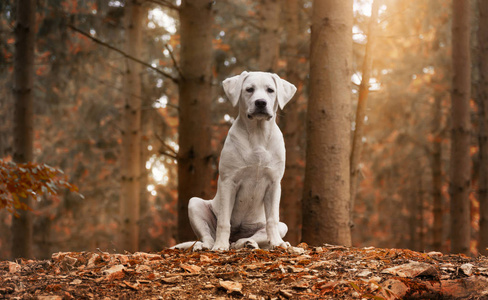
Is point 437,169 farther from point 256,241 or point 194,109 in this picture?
point 256,241

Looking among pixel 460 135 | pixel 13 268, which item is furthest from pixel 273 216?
pixel 460 135

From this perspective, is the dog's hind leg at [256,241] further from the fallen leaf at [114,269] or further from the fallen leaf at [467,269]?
the fallen leaf at [467,269]

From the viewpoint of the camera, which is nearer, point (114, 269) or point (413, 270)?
point (413, 270)

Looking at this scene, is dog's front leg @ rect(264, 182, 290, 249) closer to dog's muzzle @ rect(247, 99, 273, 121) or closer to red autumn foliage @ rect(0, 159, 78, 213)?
dog's muzzle @ rect(247, 99, 273, 121)

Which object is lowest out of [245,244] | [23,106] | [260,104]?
[245,244]

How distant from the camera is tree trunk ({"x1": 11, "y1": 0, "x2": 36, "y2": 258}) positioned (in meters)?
9.39

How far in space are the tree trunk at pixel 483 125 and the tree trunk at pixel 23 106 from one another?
969 cm

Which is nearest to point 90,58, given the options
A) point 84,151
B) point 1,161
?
point 84,151

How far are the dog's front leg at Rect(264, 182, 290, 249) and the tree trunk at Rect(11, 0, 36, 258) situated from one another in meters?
5.88

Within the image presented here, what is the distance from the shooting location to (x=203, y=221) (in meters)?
5.75

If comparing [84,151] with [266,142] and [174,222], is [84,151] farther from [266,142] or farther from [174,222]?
[266,142]

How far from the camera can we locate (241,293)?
3.72 m

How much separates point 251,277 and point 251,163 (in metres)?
1.53

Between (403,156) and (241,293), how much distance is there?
16026 millimetres
